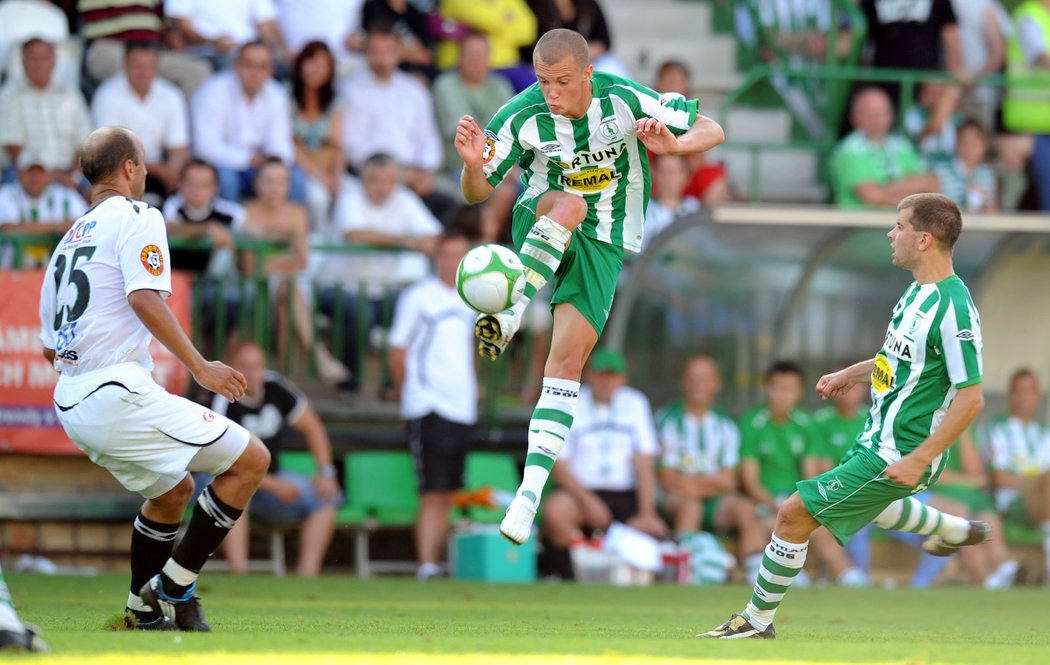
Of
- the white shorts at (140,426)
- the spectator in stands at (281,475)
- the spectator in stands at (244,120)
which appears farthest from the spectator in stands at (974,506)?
the white shorts at (140,426)

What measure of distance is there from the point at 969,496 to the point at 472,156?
780 centimetres

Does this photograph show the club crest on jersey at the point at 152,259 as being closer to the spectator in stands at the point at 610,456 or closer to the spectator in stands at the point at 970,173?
the spectator in stands at the point at 610,456

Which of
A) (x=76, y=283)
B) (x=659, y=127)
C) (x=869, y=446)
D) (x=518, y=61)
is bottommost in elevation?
(x=869, y=446)

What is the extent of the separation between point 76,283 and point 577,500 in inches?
270

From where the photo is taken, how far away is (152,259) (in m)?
6.54

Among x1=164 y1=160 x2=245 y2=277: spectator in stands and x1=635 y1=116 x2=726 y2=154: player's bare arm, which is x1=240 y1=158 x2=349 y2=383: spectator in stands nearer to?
x1=164 y1=160 x2=245 y2=277: spectator in stands

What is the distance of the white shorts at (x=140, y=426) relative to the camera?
6.55 m

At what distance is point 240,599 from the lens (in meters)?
9.74

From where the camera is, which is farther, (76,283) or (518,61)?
(518,61)

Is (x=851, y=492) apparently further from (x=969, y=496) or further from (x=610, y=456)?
(x=969, y=496)

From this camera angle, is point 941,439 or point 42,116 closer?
point 941,439

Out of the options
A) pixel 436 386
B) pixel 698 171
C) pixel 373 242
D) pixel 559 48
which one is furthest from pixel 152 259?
pixel 698 171

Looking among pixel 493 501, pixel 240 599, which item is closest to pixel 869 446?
pixel 240 599

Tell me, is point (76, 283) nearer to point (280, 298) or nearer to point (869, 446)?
point (869, 446)
